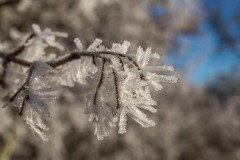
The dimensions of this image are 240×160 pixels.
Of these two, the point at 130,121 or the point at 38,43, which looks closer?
the point at 38,43

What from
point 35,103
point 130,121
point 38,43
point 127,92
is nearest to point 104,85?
point 127,92

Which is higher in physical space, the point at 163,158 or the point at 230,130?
the point at 230,130

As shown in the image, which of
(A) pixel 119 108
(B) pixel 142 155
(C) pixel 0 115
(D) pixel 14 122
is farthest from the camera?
(B) pixel 142 155

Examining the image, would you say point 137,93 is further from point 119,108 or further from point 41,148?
point 41,148

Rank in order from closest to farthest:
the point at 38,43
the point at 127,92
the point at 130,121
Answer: the point at 127,92, the point at 38,43, the point at 130,121

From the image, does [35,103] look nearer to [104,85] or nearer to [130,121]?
[104,85]

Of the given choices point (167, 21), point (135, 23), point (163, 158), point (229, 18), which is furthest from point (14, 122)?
point (229, 18)

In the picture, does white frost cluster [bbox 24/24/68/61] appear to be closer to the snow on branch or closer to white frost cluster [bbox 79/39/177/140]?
the snow on branch

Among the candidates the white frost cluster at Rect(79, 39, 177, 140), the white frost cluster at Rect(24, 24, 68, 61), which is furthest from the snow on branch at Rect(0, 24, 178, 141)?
the white frost cluster at Rect(24, 24, 68, 61)

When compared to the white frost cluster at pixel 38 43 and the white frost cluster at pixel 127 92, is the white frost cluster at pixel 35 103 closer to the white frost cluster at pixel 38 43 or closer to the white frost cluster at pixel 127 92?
the white frost cluster at pixel 127 92
